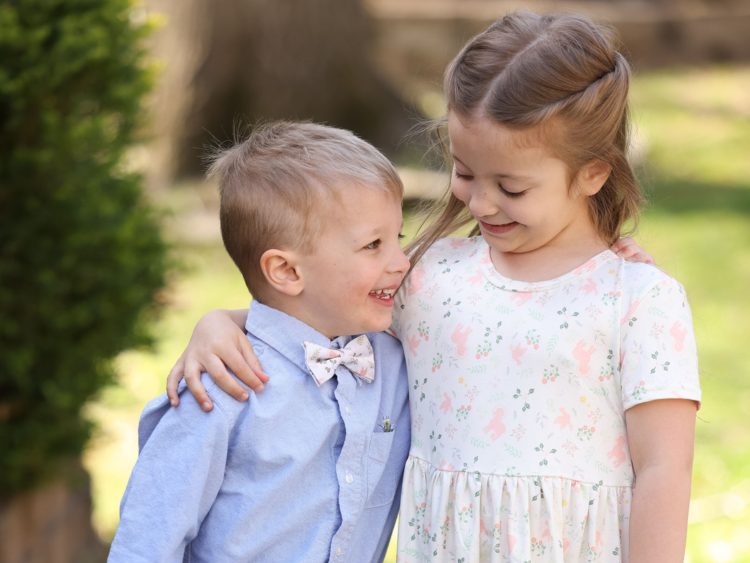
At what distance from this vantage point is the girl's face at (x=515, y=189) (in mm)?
1606

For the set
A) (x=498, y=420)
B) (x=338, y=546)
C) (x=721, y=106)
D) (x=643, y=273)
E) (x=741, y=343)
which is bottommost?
(x=721, y=106)

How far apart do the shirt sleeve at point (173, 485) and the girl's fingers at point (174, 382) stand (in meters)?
0.02

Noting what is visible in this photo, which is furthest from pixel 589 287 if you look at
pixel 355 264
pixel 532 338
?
pixel 355 264

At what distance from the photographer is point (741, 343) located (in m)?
5.22

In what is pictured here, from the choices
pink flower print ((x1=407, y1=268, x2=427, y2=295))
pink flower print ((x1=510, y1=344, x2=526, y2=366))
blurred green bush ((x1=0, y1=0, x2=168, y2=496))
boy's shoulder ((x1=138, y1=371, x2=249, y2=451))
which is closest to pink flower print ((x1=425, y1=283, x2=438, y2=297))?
pink flower print ((x1=407, y1=268, x2=427, y2=295))

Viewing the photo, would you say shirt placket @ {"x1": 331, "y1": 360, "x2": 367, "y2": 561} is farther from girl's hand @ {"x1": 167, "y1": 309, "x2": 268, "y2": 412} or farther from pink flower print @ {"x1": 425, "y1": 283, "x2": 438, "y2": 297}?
pink flower print @ {"x1": 425, "y1": 283, "x2": 438, "y2": 297}

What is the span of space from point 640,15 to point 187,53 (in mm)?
8550

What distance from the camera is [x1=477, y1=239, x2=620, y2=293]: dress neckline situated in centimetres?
168

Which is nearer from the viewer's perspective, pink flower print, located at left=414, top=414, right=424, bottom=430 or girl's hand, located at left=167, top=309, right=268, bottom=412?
girl's hand, located at left=167, top=309, right=268, bottom=412

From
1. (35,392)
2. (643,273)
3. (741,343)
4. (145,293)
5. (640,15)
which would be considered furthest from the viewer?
(640,15)

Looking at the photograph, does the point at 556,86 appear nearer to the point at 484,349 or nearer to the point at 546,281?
the point at 546,281

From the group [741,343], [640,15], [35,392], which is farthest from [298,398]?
[640,15]

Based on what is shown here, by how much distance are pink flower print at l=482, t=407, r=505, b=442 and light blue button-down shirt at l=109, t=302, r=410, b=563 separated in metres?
0.24

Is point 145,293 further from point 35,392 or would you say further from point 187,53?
point 187,53
